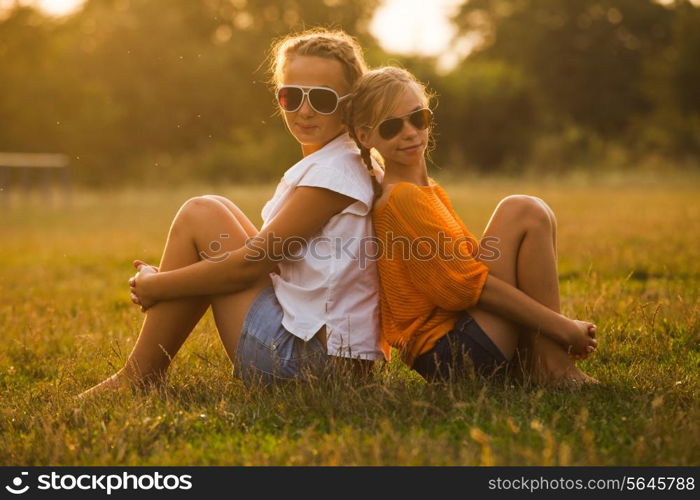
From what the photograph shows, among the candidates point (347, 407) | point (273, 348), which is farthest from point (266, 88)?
point (347, 407)

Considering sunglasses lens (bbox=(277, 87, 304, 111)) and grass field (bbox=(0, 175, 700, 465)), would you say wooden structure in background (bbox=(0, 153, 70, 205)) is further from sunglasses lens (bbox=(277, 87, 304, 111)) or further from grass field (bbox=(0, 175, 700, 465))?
sunglasses lens (bbox=(277, 87, 304, 111))

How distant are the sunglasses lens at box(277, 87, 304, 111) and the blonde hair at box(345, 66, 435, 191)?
21 cm

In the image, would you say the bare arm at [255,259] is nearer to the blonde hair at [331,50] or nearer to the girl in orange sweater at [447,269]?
the girl in orange sweater at [447,269]

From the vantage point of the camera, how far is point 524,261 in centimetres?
329

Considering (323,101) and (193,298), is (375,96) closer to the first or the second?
(323,101)

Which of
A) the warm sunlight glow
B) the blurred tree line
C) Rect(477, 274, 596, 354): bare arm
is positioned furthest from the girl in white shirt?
the warm sunlight glow

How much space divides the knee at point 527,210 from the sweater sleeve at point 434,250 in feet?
0.75

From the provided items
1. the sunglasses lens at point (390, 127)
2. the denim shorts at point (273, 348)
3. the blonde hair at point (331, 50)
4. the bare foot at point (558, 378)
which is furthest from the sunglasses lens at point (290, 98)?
the bare foot at point (558, 378)

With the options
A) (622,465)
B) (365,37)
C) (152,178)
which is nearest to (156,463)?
(622,465)

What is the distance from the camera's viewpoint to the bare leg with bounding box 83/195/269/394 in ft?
11.4

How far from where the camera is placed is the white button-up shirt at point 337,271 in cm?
329

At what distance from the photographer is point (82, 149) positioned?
37250 millimetres

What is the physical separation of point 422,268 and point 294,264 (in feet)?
1.68
